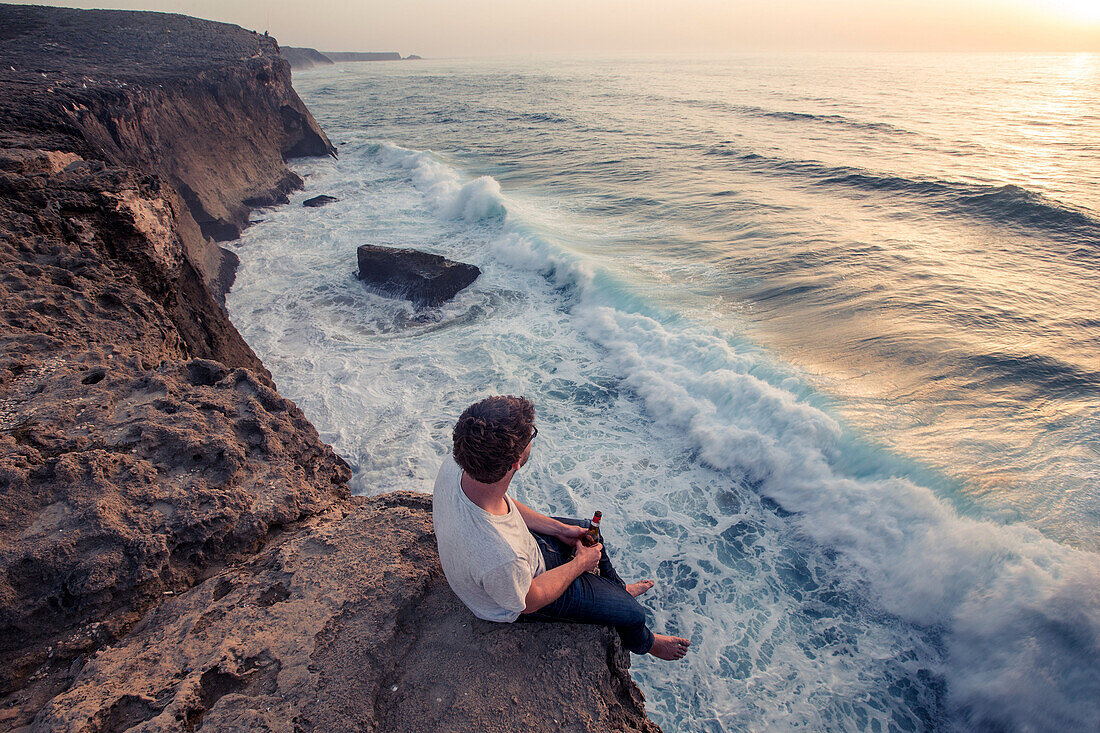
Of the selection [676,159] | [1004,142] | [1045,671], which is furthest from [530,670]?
[1004,142]

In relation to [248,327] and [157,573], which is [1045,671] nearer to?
[157,573]

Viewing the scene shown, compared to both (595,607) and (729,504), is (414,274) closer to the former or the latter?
(729,504)

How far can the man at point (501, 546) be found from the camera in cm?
205

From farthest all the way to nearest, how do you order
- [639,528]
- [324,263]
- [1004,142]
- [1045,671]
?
[1004,142] < [324,263] < [639,528] < [1045,671]

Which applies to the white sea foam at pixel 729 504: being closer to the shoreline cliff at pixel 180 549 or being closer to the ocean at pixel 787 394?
the ocean at pixel 787 394

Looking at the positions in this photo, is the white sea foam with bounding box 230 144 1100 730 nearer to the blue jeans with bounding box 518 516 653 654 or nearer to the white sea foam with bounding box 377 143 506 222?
the blue jeans with bounding box 518 516 653 654

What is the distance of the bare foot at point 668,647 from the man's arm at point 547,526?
2.31 ft

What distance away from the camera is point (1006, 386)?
234 inches

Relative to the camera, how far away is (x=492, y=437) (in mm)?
2012

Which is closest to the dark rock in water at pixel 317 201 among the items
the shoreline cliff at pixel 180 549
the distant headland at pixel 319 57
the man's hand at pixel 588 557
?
the shoreline cliff at pixel 180 549

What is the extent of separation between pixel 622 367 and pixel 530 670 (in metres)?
4.92

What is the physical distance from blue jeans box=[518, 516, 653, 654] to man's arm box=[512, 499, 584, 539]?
0.18 ft

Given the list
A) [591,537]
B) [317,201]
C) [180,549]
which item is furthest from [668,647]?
[317,201]

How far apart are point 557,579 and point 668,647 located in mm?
942
